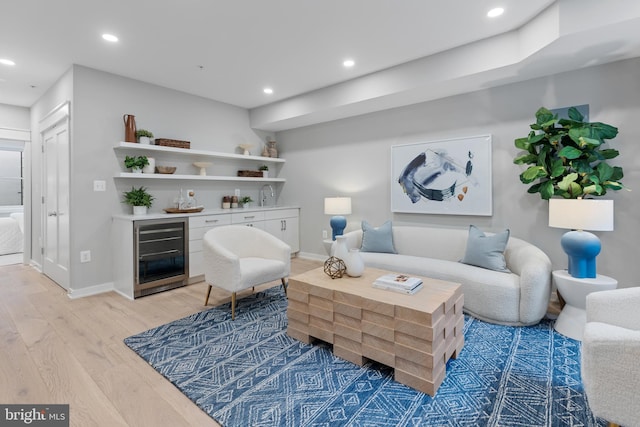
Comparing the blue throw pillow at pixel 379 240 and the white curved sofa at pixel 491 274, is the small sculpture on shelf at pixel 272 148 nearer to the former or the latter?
the blue throw pillow at pixel 379 240

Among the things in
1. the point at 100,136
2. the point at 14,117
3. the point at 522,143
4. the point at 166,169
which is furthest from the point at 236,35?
the point at 14,117

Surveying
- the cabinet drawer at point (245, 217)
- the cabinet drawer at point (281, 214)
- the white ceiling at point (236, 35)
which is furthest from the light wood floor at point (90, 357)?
the white ceiling at point (236, 35)

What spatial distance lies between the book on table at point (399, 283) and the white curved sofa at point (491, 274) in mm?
874

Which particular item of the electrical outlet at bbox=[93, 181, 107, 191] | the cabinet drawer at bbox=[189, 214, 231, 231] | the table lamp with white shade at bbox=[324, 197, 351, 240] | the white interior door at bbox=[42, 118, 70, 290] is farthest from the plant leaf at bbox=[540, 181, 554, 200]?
the white interior door at bbox=[42, 118, 70, 290]

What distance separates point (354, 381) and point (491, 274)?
66.7 inches

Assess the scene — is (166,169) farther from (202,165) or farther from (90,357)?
(90,357)

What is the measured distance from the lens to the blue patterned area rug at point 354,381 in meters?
1.60

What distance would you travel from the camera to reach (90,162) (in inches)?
139

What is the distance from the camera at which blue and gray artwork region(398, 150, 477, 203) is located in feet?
12.2

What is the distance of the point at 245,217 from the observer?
4.61 meters

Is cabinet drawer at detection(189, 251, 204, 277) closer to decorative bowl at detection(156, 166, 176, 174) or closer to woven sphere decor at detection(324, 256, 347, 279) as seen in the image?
decorative bowl at detection(156, 166, 176, 174)

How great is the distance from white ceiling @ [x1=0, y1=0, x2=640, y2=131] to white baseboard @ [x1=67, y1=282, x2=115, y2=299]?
2.51 metres

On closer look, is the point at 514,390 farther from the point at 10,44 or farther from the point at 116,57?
the point at 10,44

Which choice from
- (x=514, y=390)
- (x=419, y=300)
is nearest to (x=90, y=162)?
(x=419, y=300)
